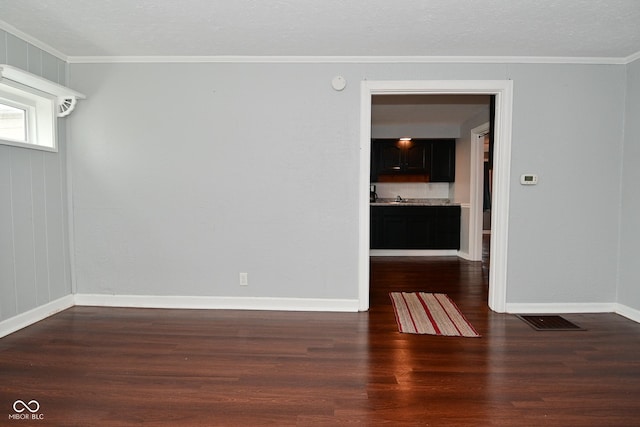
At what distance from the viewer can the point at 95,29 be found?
266 centimetres

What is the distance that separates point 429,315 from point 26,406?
2822 mm

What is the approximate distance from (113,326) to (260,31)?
2612mm

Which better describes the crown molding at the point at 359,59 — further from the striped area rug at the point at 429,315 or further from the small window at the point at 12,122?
the striped area rug at the point at 429,315

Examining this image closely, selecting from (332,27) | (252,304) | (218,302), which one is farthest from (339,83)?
(218,302)

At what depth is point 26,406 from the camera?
178 centimetres

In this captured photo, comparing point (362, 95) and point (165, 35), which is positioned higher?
point (165, 35)

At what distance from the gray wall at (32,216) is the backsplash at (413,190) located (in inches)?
202

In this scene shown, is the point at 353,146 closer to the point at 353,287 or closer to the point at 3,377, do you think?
the point at 353,287

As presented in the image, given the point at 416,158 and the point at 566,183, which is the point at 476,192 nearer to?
the point at 416,158

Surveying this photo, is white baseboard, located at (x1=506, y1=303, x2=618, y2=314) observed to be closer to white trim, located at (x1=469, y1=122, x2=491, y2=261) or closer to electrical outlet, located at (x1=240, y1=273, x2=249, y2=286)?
electrical outlet, located at (x1=240, y1=273, x2=249, y2=286)

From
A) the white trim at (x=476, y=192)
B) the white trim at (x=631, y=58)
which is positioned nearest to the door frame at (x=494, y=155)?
the white trim at (x=631, y=58)

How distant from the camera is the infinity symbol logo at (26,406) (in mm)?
1745

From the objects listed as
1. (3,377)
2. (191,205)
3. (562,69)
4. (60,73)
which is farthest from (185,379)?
(562,69)

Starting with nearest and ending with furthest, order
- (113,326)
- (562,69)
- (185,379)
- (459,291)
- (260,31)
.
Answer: (185,379) < (260,31) < (113,326) < (562,69) < (459,291)
